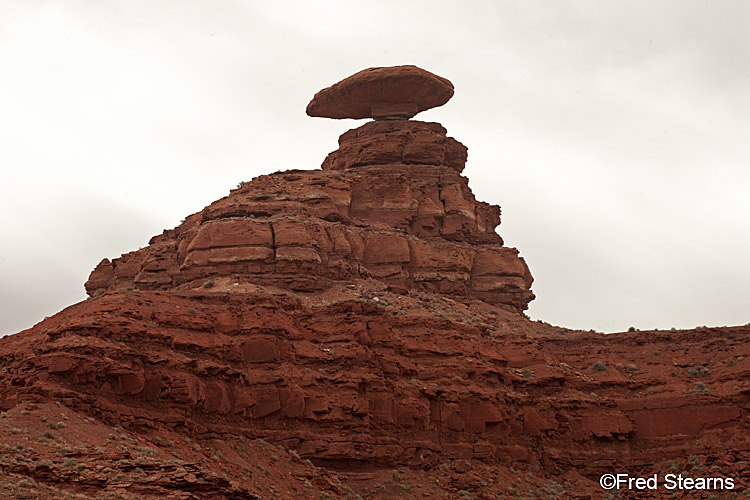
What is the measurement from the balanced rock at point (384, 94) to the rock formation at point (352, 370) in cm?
66

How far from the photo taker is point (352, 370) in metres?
46.2

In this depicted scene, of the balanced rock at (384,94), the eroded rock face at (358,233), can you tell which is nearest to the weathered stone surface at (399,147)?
the eroded rock face at (358,233)

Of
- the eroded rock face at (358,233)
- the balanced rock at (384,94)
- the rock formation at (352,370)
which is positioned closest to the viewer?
the rock formation at (352,370)

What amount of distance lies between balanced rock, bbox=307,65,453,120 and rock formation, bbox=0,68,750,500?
0.66 metres

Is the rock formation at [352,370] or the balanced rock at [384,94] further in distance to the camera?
the balanced rock at [384,94]

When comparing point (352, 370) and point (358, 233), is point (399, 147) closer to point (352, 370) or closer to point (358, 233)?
point (358, 233)

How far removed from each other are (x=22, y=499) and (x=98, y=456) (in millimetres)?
4441

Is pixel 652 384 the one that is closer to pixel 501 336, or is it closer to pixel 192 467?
pixel 501 336

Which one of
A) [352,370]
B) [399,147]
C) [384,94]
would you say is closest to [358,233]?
[399,147]

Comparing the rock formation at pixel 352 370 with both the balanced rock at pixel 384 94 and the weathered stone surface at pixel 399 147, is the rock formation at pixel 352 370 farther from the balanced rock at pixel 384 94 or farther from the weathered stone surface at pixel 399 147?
the balanced rock at pixel 384 94

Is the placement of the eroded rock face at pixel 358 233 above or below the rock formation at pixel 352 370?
above

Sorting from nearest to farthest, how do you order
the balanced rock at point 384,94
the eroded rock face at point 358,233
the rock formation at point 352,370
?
the rock formation at point 352,370 < the eroded rock face at point 358,233 < the balanced rock at point 384,94

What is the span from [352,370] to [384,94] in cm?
2372

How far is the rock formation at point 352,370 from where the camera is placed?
3791 cm
